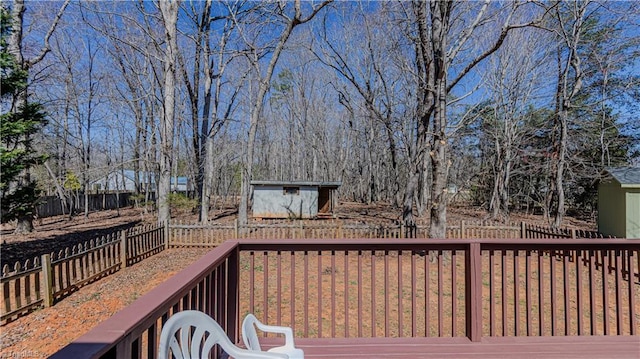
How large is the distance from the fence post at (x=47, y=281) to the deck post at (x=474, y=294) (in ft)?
18.1

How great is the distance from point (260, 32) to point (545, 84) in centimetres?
1141

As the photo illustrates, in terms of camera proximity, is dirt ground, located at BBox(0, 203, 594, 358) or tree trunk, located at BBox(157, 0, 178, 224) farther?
tree trunk, located at BBox(157, 0, 178, 224)

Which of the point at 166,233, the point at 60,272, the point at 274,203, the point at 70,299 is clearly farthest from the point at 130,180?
the point at 70,299

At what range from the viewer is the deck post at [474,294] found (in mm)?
2252

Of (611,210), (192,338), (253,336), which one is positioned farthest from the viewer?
(611,210)

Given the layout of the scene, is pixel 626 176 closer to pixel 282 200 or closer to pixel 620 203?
pixel 620 203

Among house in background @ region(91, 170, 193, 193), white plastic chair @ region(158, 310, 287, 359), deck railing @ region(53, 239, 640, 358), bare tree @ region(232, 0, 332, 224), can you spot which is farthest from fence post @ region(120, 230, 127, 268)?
house in background @ region(91, 170, 193, 193)

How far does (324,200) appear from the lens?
1648 cm

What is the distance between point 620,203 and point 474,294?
10.6 m

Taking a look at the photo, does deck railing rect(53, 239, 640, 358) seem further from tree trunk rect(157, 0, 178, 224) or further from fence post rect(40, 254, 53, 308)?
tree trunk rect(157, 0, 178, 224)

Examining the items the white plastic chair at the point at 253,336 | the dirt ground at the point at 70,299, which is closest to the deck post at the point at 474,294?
the white plastic chair at the point at 253,336

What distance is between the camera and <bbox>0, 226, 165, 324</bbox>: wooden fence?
13.2ft

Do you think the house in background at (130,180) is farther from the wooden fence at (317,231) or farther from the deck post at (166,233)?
the wooden fence at (317,231)

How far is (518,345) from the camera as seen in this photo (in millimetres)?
2221
